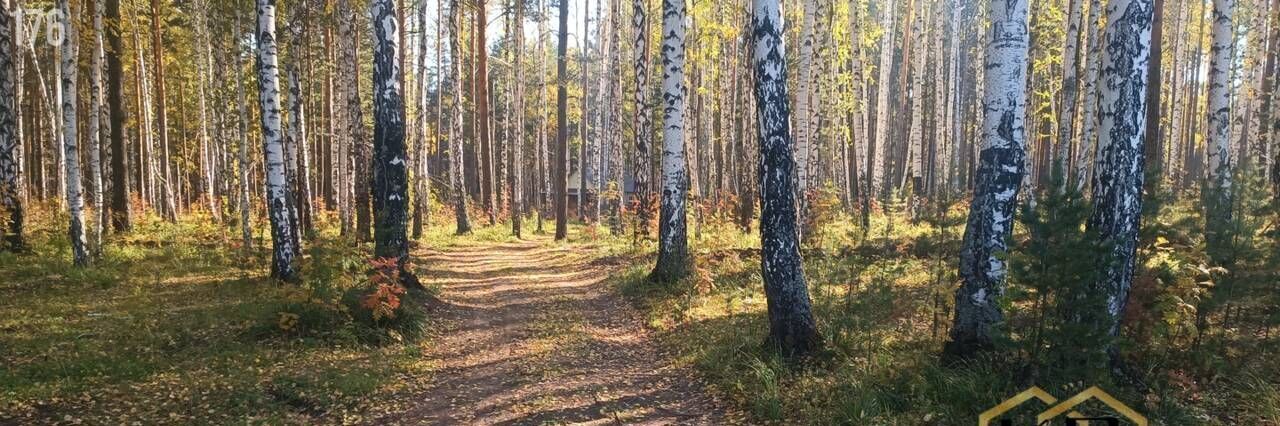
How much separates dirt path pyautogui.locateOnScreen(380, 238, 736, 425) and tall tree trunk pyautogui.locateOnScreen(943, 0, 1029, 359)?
2379 millimetres

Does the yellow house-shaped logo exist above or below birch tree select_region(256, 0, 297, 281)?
below

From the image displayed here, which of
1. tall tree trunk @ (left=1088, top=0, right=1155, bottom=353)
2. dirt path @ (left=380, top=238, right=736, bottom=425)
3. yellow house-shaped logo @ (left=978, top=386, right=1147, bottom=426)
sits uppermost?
tall tree trunk @ (left=1088, top=0, right=1155, bottom=353)

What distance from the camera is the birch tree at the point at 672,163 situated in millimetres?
10602

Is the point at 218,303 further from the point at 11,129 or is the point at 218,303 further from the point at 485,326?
the point at 11,129

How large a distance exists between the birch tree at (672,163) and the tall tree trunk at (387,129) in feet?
13.7

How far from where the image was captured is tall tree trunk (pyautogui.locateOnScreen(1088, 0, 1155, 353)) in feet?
16.2

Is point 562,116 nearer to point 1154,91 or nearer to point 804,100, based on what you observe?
point 804,100

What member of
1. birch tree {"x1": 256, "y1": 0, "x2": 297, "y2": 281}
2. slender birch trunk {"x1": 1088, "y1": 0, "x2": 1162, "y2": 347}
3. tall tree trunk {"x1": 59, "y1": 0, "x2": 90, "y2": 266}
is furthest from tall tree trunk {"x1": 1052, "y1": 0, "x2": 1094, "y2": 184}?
tall tree trunk {"x1": 59, "y1": 0, "x2": 90, "y2": 266}

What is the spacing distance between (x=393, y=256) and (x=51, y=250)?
787 centimetres

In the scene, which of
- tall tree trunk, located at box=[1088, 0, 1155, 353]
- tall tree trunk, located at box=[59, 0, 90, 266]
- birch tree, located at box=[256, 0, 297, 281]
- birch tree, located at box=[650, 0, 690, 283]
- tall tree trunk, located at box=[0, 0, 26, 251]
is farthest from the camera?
tall tree trunk, located at box=[0, 0, 26, 251]

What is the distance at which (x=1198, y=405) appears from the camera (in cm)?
469

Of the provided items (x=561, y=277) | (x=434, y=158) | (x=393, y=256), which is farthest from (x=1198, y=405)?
(x=434, y=158)

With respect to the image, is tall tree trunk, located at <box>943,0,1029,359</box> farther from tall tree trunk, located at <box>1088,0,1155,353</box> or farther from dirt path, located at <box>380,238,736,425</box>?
dirt path, located at <box>380,238,736,425</box>

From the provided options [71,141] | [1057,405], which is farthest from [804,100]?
[71,141]
